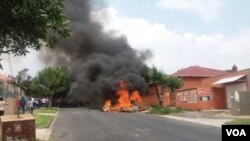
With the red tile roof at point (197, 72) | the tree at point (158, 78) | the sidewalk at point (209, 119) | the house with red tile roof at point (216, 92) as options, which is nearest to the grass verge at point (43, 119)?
the sidewalk at point (209, 119)

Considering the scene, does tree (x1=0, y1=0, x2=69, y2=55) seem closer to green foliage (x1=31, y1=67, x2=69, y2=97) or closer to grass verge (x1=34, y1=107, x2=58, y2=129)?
grass verge (x1=34, y1=107, x2=58, y2=129)

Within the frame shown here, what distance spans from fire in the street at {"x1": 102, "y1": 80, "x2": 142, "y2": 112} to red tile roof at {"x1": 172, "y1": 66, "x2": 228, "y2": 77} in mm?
12008

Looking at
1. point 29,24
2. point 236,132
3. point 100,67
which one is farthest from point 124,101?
point 236,132

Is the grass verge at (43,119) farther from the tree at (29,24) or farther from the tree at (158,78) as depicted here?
the tree at (158,78)

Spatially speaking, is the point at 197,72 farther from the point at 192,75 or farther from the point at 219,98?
the point at 219,98

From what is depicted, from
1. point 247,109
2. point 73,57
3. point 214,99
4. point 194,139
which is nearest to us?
point 194,139

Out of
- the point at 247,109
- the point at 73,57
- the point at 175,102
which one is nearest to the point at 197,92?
the point at 175,102

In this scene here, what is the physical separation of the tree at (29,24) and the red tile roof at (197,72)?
49596 millimetres

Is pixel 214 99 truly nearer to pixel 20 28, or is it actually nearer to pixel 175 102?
pixel 175 102

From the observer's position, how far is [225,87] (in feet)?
133

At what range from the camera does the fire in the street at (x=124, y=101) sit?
4253 cm

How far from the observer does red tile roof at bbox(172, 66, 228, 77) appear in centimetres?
5716

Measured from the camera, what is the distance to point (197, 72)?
58.0 m

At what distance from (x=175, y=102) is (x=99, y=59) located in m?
9.58
